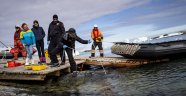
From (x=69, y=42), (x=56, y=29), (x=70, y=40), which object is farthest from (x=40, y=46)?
(x=70, y=40)

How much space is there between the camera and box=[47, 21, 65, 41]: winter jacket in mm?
12909

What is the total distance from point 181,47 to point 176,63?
1.08 metres

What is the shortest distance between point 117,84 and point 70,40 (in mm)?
2992

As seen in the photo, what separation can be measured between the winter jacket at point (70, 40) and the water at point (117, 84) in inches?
52.1

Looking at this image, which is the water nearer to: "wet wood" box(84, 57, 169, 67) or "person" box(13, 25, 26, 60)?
"wet wood" box(84, 57, 169, 67)

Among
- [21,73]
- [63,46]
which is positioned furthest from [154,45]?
[21,73]

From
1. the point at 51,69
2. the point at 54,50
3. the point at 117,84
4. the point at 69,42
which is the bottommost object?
the point at 117,84

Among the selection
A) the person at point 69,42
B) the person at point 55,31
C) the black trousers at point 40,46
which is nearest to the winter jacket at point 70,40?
the person at point 69,42

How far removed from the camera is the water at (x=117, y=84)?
9281mm

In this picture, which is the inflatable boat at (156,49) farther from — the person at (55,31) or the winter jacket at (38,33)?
the winter jacket at (38,33)

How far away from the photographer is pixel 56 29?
42.5ft

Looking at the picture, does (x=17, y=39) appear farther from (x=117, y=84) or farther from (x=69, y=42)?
(x=117, y=84)

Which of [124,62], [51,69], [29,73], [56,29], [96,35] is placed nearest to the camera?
[29,73]

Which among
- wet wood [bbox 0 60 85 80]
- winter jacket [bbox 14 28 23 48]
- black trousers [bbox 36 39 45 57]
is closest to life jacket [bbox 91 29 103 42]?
black trousers [bbox 36 39 45 57]
